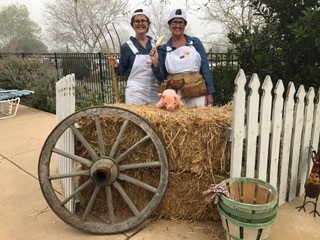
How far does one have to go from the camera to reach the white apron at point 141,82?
11.2 feet

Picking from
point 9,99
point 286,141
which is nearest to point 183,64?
point 286,141

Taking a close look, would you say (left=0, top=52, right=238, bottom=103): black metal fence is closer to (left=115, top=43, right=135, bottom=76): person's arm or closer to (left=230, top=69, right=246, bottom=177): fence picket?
(left=115, top=43, right=135, bottom=76): person's arm

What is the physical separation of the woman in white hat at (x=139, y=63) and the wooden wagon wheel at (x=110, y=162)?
0.90m

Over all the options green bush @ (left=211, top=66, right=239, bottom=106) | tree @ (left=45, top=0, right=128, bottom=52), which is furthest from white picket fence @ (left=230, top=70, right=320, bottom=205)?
tree @ (left=45, top=0, right=128, bottom=52)

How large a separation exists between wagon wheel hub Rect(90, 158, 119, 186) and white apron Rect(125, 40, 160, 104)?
111cm

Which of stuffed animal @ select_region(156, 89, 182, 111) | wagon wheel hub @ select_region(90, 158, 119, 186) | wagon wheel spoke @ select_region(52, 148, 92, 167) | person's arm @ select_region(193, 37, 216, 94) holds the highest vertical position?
person's arm @ select_region(193, 37, 216, 94)

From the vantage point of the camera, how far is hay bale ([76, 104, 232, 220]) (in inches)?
103

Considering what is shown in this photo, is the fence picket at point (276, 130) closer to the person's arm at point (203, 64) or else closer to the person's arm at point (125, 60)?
the person's arm at point (203, 64)

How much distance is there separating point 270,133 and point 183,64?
1071 mm

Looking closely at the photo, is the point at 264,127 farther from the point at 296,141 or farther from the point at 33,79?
the point at 33,79

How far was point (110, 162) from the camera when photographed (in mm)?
2600

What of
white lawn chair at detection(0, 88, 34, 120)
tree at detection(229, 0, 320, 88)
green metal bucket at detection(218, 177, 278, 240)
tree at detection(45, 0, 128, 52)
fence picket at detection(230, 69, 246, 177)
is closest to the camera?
green metal bucket at detection(218, 177, 278, 240)

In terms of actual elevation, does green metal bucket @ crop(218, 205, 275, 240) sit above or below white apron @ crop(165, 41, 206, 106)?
below

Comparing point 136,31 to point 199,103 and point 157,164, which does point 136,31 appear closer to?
point 199,103
